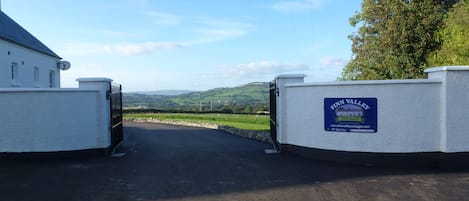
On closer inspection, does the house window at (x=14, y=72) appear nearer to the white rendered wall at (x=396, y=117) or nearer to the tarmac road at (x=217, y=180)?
the tarmac road at (x=217, y=180)

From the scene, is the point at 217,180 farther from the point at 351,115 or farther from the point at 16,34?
the point at 16,34

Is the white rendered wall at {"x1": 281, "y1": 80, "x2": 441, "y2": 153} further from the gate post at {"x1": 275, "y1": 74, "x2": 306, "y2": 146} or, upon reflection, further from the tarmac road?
the gate post at {"x1": 275, "y1": 74, "x2": 306, "y2": 146}

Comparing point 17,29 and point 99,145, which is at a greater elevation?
point 17,29

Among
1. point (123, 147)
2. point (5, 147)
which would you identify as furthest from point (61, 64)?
point (5, 147)

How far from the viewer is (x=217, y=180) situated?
9.62 m

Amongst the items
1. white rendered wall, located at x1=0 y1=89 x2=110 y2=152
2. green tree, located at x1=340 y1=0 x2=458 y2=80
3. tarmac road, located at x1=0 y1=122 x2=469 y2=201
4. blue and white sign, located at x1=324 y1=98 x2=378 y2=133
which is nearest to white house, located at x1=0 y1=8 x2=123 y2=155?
white rendered wall, located at x1=0 y1=89 x2=110 y2=152

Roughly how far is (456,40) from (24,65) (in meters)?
28.7

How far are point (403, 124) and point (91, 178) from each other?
7.27m

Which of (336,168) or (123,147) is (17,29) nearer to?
(123,147)

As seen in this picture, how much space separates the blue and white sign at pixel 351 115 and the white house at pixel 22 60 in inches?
921

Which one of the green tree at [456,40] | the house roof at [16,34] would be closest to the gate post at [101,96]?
the house roof at [16,34]

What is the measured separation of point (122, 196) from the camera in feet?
26.9

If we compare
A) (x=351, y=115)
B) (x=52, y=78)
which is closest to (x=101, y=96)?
(x=351, y=115)

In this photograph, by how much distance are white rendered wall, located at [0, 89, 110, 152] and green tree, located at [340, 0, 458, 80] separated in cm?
2487
